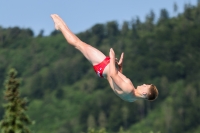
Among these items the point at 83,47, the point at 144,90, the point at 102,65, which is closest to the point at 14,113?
the point at 83,47

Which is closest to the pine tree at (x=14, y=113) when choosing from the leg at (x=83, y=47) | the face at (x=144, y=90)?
the leg at (x=83, y=47)

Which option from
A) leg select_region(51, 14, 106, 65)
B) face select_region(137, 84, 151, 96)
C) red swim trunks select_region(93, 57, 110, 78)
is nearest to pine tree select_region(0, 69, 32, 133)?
leg select_region(51, 14, 106, 65)

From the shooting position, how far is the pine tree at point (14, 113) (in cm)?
3438

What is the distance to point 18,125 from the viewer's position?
34406 millimetres

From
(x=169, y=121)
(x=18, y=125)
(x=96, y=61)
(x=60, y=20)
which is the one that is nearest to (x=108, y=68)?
(x=96, y=61)

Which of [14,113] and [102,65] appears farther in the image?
[14,113]

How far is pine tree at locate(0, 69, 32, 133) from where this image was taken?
34.4 m

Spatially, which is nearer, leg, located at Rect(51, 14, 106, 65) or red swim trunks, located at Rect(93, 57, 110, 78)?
red swim trunks, located at Rect(93, 57, 110, 78)

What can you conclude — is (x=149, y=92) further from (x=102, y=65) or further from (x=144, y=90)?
(x=102, y=65)

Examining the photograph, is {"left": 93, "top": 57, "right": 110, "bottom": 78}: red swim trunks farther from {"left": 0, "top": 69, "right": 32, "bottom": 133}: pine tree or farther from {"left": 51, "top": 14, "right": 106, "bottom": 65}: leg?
{"left": 0, "top": 69, "right": 32, "bottom": 133}: pine tree

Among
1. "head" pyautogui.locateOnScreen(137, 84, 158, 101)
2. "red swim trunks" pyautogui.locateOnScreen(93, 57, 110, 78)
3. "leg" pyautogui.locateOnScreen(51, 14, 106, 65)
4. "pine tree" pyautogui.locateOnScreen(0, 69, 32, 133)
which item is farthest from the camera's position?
"pine tree" pyautogui.locateOnScreen(0, 69, 32, 133)

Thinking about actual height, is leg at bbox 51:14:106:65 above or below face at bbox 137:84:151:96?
above

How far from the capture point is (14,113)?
34.7 meters

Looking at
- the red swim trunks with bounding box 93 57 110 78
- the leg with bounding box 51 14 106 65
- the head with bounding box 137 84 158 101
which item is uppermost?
the leg with bounding box 51 14 106 65
